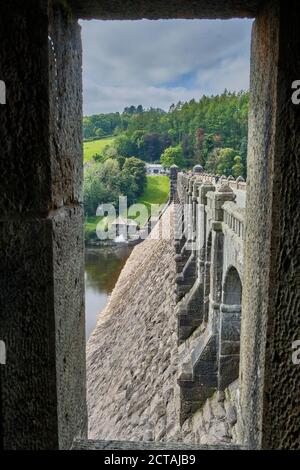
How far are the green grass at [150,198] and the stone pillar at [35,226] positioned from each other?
156 feet

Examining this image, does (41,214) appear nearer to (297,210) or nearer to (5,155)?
(5,155)

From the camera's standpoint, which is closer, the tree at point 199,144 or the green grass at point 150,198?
the green grass at point 150,198

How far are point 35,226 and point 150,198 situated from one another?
61508mm

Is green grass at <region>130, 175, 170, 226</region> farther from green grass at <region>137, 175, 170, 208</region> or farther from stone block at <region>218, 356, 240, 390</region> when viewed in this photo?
stone block at <region>218, 356, 240, 390</region>

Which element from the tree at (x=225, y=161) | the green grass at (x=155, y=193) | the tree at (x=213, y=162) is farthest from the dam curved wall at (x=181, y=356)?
the green grass at (x=155, y=193)

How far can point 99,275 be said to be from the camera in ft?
122

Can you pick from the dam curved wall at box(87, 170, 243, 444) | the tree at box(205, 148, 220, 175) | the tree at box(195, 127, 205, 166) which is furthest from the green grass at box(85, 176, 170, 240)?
the dam curved wall at box(87, 170, 243, 444)

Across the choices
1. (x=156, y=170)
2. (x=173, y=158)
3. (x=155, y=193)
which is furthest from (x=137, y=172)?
(x=156, y=170)

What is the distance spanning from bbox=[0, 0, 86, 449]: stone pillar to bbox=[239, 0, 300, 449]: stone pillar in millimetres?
736

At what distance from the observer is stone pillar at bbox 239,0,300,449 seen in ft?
4.57

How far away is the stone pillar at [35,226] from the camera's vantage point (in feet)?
4.70

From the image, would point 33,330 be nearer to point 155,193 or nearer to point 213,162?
point 213,162

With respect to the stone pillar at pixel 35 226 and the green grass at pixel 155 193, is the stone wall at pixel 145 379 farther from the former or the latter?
the green grass at pixel 155 193
